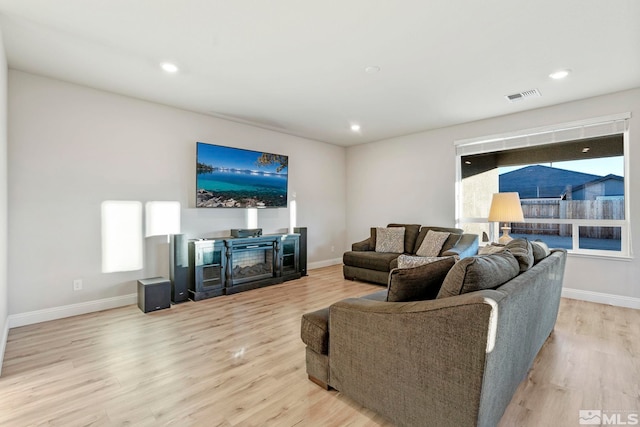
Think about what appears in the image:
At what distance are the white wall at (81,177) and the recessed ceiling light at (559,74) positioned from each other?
4222mm

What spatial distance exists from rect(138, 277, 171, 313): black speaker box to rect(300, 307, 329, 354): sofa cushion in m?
2.25

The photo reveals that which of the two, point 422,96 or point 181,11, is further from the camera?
point 422,96

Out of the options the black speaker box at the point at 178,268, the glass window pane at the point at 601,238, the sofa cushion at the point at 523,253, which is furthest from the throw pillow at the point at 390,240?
the black speaker box at the point at 178,268

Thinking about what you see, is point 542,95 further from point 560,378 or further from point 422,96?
point 560,378

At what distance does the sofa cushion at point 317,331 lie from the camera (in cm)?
192

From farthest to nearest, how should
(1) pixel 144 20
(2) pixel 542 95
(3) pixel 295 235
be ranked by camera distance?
(3) pixel 295 235
(2) pixel 542 95
(1) pixel 144 20

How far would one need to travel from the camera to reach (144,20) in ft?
7.58

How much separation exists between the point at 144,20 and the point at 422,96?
2991mm

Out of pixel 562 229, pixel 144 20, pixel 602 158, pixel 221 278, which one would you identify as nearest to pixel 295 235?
pixel 221 278

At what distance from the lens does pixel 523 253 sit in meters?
2.01

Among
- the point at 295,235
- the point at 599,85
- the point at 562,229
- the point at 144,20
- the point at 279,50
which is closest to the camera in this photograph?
the point at 144,20

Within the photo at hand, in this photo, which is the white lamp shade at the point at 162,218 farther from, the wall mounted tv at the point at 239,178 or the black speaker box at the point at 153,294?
the black speaker box at the point at 153,294

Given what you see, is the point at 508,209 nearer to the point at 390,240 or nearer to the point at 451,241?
the point at 451,241

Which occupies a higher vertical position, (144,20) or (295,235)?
(144,20)
